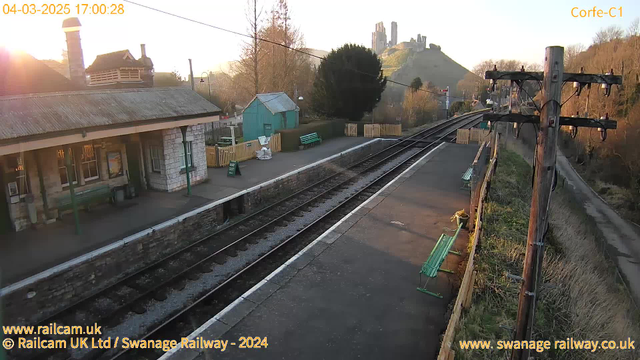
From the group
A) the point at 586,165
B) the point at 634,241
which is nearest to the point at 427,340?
the point at 634,241

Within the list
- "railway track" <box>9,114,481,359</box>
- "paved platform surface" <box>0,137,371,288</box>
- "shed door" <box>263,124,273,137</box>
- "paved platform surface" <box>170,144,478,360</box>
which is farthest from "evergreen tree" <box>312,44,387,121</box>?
"paved platform surface" <box>170,144,478,360</box>

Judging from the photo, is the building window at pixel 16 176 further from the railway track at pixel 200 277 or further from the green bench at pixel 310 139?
the green bench at pixel 310 139

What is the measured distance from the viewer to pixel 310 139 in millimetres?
25031

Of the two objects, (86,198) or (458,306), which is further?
(86,198)

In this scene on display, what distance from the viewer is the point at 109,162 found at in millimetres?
12906

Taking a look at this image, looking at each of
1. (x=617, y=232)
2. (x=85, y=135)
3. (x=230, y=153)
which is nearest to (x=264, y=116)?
(x=230, y=153)

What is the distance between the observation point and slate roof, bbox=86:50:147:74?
1616cm

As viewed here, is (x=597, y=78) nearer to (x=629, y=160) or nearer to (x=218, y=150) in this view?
(x=218, y=150)

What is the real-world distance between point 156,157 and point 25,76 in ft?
16.4

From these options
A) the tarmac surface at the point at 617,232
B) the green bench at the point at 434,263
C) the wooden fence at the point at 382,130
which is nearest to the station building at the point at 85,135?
the green bench at the point at 434,263

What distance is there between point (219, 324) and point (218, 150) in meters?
12.9

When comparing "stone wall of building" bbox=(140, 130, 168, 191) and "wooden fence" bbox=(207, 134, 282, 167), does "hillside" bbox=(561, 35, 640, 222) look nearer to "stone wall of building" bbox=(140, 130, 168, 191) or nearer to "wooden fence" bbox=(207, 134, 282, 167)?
"wooden fence" bbox=(207, 134, 282, 167)

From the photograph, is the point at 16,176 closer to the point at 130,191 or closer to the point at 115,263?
the point at 130,191

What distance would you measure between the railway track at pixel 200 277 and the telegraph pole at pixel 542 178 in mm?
5569
